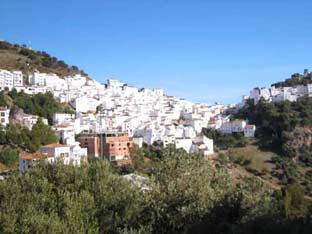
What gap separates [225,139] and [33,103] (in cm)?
2458

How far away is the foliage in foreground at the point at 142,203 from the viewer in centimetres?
1155

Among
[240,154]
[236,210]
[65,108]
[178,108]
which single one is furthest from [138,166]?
[178,108]

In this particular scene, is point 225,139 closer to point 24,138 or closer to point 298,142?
point 298,142

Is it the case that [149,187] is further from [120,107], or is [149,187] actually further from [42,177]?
[120,107]

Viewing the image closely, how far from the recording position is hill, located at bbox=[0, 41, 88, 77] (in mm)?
73088

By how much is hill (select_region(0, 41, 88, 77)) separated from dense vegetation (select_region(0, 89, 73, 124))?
15.4m

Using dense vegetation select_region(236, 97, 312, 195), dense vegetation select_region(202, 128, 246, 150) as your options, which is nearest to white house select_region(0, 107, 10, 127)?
dense vegetation select_region(202, 128, 246, 150)

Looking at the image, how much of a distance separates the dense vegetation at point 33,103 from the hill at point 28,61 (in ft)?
50.4

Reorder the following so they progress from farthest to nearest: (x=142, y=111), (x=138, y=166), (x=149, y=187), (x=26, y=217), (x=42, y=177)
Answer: (x=142, y=111) → (x=138, y=166) → (x=42, y=177) → (x=149, y=187) → (x=26, y=217)

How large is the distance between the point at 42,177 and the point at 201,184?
18.0 feet

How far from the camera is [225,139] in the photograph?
58938 millimetres

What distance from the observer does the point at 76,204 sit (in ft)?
41.6

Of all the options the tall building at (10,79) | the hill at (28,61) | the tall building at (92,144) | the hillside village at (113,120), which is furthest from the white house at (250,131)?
the hill at (28,61)

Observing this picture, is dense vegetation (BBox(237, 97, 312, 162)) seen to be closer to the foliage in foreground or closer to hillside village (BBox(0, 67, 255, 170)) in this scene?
hillside village (BBox(0, 67, 255, 170))
